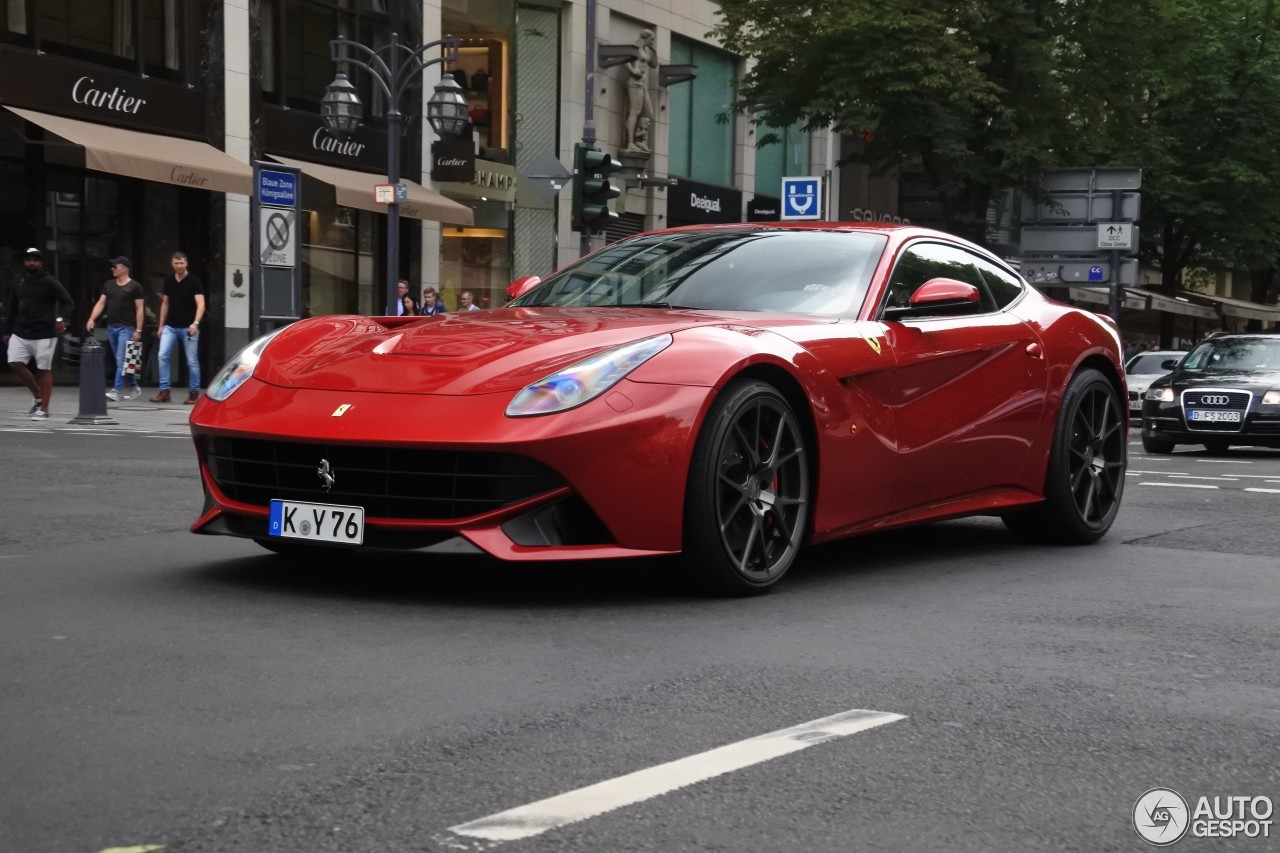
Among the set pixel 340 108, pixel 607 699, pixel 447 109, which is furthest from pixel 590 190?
pixel 607 699

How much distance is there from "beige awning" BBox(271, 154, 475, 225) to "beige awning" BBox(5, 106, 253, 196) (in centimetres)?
213

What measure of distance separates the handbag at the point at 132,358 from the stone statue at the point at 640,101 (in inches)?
664

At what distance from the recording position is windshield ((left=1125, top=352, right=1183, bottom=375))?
32.0 m

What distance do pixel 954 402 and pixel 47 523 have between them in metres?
3.80

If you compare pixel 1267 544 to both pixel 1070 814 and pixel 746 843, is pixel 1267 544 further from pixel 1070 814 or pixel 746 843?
pixel 746 843

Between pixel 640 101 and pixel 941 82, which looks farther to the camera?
pixel 640 101

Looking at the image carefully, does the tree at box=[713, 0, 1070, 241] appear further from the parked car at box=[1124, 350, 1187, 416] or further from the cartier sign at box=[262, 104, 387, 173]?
the cartier sign at box=[262, 104, 387, 173]

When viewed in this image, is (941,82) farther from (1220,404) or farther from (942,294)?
(942,294)

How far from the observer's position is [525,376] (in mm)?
5590

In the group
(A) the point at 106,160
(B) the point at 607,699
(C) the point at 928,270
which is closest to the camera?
(B) the point at 607,699

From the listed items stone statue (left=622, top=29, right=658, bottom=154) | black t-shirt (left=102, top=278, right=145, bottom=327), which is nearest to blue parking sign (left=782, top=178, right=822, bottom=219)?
black t-shirt (left=102, top=278, right=145, bottom=327)

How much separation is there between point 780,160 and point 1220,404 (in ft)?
87.9

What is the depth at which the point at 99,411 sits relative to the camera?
1670 cm

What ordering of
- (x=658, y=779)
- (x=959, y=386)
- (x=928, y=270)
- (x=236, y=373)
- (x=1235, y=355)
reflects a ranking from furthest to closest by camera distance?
1. (x=1235, y=355)
2. (x=928, y=270)
3. (x=959, y=386)
4. (x=236, y=373)
5. (x=658, y=779)
